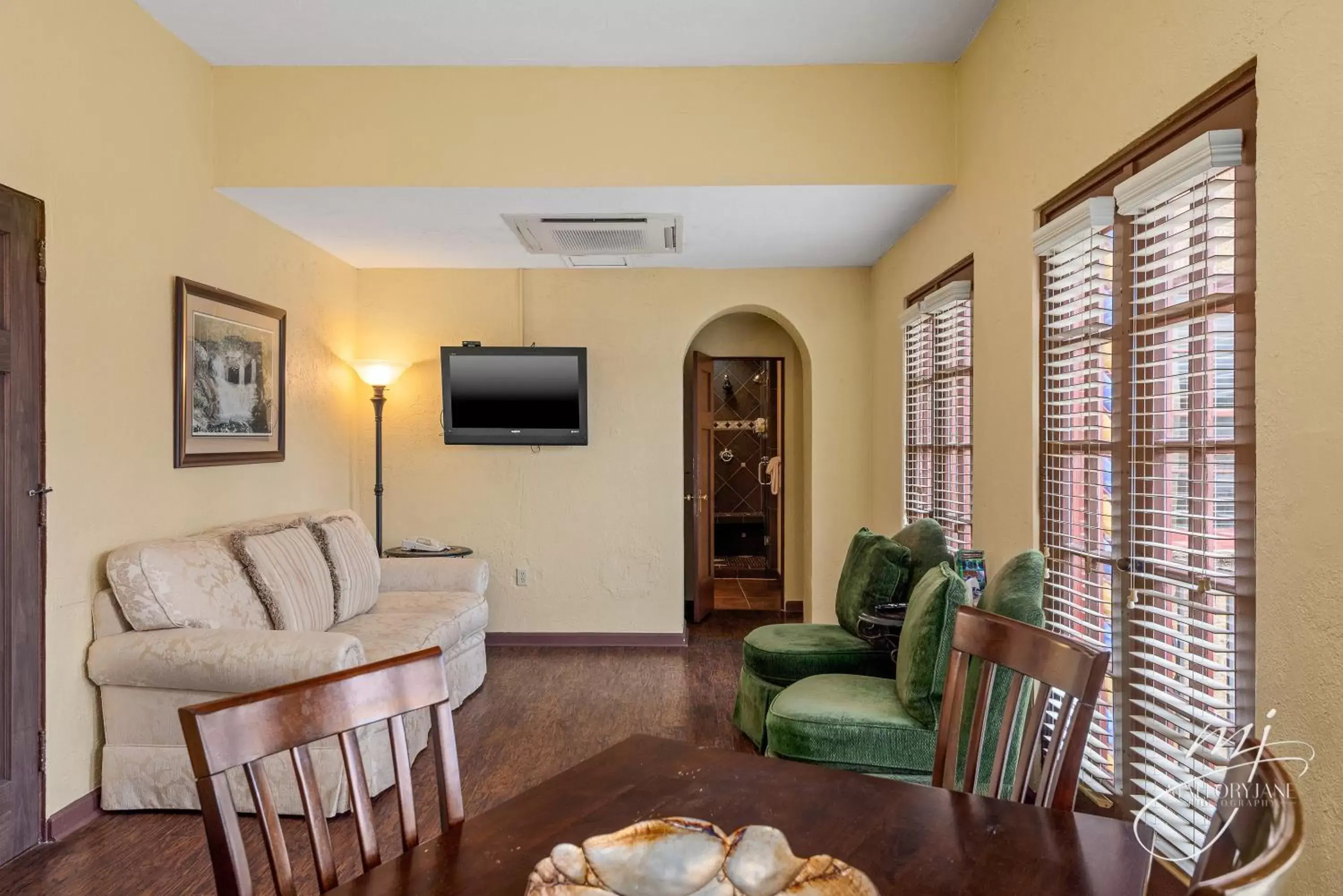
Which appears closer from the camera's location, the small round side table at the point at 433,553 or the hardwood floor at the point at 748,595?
the small round side table at the point at 433,553

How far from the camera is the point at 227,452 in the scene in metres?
3.71

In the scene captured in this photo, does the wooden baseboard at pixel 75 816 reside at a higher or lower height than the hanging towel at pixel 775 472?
lower

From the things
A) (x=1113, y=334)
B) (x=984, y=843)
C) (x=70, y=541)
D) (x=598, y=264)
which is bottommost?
(x=984, y=843)

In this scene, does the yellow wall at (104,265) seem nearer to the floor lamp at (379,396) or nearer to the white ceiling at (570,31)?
the white ceiling at (570,31)

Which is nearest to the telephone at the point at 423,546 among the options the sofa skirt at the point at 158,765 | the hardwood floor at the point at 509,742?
the hardwood floor at the point at 509,742

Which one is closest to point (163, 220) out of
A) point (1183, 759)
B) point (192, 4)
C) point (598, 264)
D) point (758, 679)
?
point (192, 4)

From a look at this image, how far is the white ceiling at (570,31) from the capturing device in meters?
3.12

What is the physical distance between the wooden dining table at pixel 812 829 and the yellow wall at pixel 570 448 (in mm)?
4033

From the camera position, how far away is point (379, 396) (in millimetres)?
5184

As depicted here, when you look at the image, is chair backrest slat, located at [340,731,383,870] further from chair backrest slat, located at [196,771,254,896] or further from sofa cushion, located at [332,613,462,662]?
sofa cushion, located at [332,613,462,662]

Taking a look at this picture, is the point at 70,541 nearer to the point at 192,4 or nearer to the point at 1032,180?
the point at 192,4

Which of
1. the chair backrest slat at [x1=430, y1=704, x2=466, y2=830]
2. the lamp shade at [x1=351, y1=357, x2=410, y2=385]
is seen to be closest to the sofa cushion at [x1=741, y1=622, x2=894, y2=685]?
the chair backrest slat at [x1=430, y1=704, x2=466, y2=830]

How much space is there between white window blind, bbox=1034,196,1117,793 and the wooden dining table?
135 centimetres

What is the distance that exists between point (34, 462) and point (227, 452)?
109 centimetres
